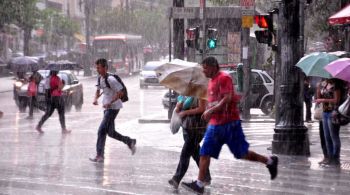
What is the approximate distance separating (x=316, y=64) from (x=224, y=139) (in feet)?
14.0

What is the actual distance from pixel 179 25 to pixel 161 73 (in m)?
15.5

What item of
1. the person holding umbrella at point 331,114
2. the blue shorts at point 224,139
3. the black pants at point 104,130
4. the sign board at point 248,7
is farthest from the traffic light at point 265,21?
the blue shorts at point 224,139

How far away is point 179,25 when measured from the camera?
27859 mm

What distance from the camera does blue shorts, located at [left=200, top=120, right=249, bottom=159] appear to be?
11023mm

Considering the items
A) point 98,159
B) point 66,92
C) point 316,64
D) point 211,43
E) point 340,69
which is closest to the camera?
point 340,69

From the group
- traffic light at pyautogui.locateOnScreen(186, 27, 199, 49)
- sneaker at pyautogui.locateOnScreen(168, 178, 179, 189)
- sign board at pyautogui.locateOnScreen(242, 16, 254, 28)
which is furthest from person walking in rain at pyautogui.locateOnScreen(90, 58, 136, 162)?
traffic light at pyautogui.locateOnScreen(186, 27, 199, 49)

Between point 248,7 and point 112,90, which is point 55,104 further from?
point 112,90

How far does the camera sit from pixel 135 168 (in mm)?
14367

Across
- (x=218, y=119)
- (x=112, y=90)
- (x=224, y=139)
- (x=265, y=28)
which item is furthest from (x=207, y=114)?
(x=265, y=28)

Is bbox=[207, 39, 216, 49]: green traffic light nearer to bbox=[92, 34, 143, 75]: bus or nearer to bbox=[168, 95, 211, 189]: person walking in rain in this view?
bbox=[168, 95, 211, 189]: person walking in rain

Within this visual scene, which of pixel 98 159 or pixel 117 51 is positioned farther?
pixel 117 51

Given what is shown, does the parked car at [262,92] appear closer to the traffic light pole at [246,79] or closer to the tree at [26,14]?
the traffic light pole at [246,79]

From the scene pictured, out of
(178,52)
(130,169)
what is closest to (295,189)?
(130,169)

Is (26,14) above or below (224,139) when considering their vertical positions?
above
